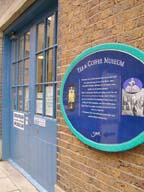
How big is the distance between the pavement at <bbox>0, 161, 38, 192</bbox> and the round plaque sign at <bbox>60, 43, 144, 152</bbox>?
1.89m

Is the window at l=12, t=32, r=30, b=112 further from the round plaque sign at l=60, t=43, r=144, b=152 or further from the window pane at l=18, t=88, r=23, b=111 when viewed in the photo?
the round plaque sign at l=60, t=43, r=144, b=152

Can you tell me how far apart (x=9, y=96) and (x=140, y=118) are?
4.11 metres

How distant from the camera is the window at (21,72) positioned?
4719mm

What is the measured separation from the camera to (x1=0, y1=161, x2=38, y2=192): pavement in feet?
13.3

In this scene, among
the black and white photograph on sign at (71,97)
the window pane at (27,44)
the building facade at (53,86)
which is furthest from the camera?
the window pane at (27,44)

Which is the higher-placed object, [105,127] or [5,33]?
[5,33]

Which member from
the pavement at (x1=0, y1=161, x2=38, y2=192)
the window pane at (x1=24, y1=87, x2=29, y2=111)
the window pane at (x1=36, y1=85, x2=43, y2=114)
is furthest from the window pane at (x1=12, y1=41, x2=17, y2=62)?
the pavement at (x1=0, y1=161, x2=38, y2=192)

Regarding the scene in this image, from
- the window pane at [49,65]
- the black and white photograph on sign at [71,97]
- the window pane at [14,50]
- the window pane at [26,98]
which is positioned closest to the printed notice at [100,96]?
the black and white photograph on sign at [71,97]

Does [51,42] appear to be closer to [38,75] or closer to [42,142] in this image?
[38,75]

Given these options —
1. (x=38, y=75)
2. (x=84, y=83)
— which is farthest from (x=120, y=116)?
(x=38, y=75)

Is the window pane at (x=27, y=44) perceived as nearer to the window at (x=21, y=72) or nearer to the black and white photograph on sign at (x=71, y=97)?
the window at (x=21, y=72)

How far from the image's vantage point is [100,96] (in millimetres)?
2254

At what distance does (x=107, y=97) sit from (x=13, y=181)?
2855mm

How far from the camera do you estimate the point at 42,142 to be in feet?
12.8
